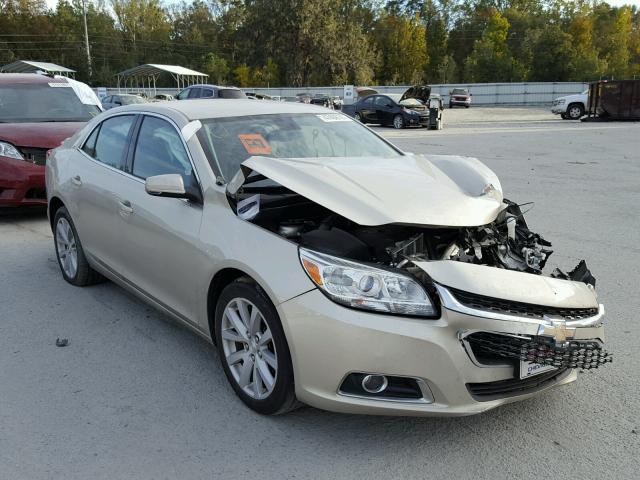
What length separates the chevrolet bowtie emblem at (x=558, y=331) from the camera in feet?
8.77

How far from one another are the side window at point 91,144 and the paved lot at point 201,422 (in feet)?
3.98

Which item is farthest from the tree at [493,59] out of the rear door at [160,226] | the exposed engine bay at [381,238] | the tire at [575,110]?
the exposed engine bay at [381,238]

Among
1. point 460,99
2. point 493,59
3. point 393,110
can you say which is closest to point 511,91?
point 460,99

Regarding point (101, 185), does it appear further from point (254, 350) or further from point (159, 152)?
point (254, 350)

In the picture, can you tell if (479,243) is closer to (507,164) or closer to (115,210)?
(115,210)

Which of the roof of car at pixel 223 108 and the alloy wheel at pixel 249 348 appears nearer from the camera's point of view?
the alloy wheel at pixel 249 348

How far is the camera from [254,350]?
3.08 m

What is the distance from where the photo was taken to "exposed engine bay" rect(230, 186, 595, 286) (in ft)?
9.66

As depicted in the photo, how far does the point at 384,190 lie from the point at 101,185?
7.80 ft

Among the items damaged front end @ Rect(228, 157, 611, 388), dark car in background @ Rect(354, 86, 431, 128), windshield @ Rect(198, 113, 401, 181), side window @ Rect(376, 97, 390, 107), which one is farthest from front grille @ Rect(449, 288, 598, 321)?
side window @ Rect(376, 97, 390, 107)

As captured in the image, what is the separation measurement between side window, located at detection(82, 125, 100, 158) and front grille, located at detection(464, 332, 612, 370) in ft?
11.9

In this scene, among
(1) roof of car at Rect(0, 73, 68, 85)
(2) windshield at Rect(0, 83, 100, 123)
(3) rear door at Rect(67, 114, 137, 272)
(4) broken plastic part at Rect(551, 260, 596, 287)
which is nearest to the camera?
(4) broken plastic part at Rect(551, 260, 596, 287)

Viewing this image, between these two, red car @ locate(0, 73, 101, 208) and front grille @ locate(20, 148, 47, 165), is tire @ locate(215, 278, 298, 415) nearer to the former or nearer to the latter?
red car @ locate(0, 73, 101, 208)

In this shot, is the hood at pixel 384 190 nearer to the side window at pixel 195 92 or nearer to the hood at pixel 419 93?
the side window at pixel 195 92
